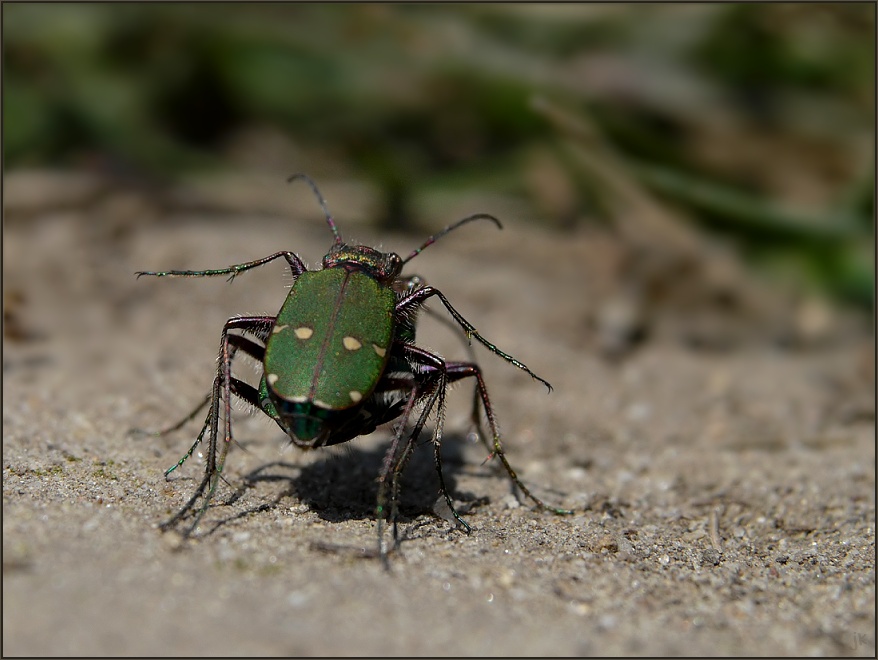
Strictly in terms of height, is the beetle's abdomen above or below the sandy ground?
above

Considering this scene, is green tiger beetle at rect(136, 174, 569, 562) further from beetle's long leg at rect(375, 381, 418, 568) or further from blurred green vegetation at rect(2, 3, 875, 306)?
blurred green vegetation at rect(2, 3, 875, 306)

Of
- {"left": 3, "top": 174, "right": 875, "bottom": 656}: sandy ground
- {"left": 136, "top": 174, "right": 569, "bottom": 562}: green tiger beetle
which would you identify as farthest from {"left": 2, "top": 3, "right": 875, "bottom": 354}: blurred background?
{"left": 136, "top": 174, "right": 569, "bottom": 562}: green tiger beetle

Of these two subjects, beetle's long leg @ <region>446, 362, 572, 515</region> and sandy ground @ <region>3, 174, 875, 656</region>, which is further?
beetle's long leg @ <region>446, 362, 572, 515</region>

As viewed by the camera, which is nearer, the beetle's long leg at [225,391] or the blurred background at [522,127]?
the beetle's long leg at [225,391]

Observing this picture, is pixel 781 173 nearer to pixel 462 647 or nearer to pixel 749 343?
pixel 749 343

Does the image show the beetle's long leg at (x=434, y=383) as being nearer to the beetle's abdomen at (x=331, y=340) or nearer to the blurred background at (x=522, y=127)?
the beetle's abdomen at (x=331, y=340)

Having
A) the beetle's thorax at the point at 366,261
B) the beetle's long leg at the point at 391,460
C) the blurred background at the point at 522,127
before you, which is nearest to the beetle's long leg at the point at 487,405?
the beetle's long leg at the point at 391,460

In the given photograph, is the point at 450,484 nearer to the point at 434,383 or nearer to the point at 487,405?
the point at 487,405
